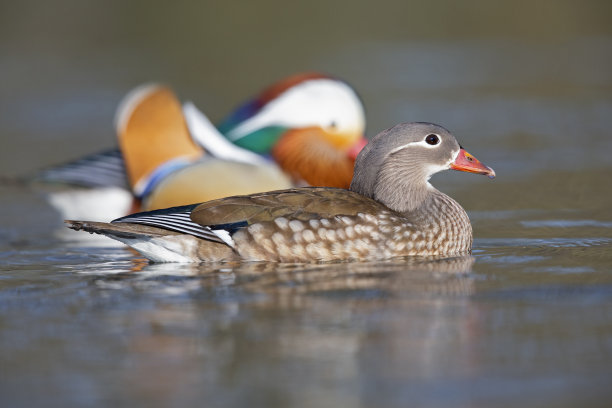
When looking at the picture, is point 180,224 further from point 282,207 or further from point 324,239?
point 324,239

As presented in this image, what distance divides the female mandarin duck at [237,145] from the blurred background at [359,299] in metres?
0.77

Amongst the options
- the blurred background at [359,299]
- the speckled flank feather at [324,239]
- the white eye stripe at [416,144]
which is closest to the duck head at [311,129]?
the blurred background at [359,299]

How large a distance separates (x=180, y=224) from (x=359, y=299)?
134 cm

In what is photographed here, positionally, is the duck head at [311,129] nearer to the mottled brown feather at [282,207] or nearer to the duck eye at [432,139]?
the duck eye at [432,139]

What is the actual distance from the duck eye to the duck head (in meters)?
1.27

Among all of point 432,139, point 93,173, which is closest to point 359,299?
point 432,139

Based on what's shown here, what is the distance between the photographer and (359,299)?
565 cm

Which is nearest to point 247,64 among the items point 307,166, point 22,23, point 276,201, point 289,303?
point 22,23

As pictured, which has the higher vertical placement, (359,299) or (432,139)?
(432,139)

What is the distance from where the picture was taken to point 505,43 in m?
19.8

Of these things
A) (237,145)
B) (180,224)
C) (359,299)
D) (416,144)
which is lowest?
(359,299)

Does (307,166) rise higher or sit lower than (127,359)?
higher

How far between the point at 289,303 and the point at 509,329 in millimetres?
1119

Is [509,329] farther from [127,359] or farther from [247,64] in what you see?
[247,64]
